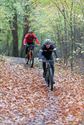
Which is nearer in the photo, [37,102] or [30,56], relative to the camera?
[37,102]

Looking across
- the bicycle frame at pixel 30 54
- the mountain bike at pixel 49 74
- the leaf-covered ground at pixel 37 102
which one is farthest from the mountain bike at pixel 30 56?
the mountain bike at pixel 49 74

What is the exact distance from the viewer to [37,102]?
11281 millimetres

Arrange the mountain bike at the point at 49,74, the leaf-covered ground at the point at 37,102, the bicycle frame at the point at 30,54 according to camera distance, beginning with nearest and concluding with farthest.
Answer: the leaf-covered ground at the point at 37,102 < the mountain bike at the point at 49,74 < the bicycle frame at the point at 30,54

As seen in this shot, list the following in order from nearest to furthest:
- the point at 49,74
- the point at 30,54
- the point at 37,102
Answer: the point at 37,102 < the point at 49,74 < the point at 30,54

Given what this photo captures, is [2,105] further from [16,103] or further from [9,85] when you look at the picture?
[9,85]

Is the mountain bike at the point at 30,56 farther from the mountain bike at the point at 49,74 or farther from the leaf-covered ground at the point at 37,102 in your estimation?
the mountain bike at the point at 49,74

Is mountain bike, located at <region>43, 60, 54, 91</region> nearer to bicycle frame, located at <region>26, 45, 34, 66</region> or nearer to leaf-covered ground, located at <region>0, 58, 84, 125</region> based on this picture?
leaf-covered ground, located at <region>0, 58, 84, 125</region>

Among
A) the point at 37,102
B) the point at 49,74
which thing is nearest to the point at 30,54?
the point at 49,74

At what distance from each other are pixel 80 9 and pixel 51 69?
7901 millimetres

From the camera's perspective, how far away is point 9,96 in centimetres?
1193

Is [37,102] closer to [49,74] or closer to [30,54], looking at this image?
[49,74]

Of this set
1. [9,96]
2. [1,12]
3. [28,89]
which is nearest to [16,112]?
[9,96]

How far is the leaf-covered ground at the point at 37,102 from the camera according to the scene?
9156mm

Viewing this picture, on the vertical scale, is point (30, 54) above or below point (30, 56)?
above
